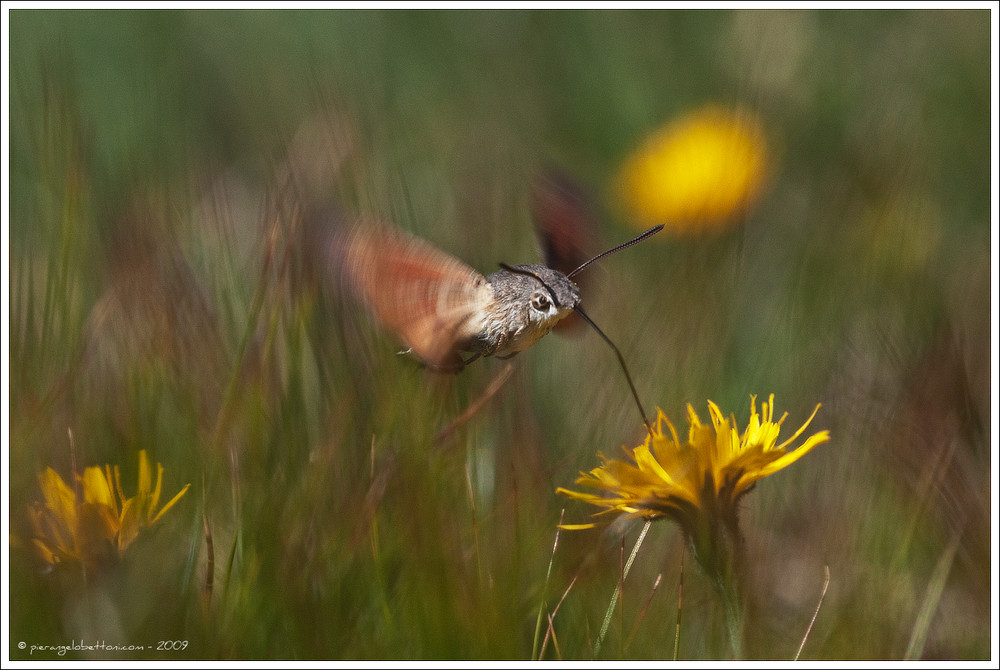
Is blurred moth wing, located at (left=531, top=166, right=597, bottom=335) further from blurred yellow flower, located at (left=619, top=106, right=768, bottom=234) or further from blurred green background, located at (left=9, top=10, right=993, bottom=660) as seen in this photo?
blurred yellow flower, located at (left=619, top=106, right=768, bottom=234)

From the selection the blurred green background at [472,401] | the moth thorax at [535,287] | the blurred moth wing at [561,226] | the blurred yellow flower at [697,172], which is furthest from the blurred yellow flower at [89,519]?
the blurred yellow flower at [697,172]

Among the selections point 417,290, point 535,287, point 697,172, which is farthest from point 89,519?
point 697,172

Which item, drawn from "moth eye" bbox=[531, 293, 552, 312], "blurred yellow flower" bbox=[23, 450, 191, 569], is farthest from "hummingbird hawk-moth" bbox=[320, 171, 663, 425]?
"blurred yellow flower" bbox=[23, 450, 191, 569]

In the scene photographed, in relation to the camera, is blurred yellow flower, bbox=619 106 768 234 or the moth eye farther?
blurred yellow flower, bbox=619 106 768 234

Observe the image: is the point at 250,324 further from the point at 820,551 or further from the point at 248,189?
the point at 248,189

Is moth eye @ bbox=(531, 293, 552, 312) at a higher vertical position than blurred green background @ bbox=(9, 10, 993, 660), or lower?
higher

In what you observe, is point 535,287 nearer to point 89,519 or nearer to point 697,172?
point 89,519
